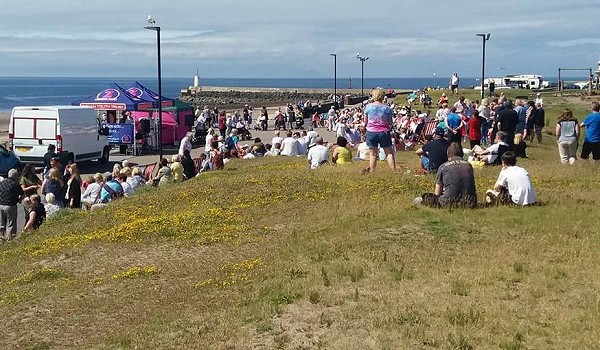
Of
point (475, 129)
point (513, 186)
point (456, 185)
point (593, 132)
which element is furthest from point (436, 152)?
point (475, 129)

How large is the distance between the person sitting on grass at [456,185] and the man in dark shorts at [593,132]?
264 inches

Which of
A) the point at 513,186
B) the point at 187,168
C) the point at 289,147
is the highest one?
the point at 513,186

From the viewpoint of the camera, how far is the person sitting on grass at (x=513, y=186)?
12.1 m

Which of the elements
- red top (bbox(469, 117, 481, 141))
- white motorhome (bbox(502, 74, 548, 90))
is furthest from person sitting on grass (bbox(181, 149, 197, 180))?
white motorhome (bbox(502, 74, 548, 90))

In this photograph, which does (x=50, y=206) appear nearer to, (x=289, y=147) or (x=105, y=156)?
(x=289, y=147)

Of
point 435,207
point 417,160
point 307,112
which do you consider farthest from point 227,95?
point 435,207

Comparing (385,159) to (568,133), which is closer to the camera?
(568,133)

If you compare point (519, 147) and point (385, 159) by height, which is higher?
point (519, 147)

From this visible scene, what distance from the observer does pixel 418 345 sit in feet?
21.7

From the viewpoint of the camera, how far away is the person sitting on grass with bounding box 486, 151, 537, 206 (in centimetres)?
1208

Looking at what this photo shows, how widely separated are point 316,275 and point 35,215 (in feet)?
28.8

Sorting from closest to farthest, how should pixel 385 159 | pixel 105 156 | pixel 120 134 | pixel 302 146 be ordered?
pixel 385 159
pixel 302 146
pixel 105 156
pixel 120 134

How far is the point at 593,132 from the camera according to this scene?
17.8 meters

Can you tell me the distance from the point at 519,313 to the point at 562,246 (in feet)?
8.74
